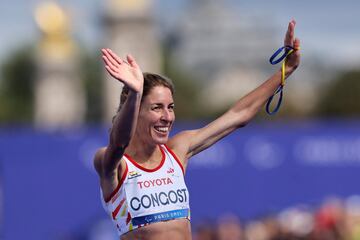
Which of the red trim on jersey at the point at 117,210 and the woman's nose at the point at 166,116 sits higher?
the woman's nose at the point at 166,116

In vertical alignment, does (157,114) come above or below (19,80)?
below

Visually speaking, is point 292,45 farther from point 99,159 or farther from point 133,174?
point 99,159

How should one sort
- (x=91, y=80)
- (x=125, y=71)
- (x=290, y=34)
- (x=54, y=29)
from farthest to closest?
(x=91, y=80)
(x=54, y=29)
(x=290, y=34)
(x=125, y=71)

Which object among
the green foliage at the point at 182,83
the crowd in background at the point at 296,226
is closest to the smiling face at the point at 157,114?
the crowd in background at the point at 296,226

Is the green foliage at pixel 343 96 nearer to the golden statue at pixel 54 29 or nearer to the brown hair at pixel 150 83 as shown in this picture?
the golden statue at pixel 54 29

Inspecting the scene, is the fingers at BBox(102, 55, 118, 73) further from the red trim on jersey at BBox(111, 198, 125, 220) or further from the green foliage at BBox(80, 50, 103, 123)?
the green foliage at BBox(80, 50, 103, 123)

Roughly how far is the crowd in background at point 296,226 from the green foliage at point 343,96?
49.2 m

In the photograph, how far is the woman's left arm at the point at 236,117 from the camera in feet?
29.5

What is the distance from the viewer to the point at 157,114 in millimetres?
8461

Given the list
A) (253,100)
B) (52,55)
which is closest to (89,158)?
(253,100)

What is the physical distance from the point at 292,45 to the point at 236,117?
700mm

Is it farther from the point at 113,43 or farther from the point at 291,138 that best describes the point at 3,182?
the point at 113,43

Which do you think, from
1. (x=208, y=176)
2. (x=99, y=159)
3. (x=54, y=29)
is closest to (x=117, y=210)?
(x=99, y=159)

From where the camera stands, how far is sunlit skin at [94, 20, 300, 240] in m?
8.03
